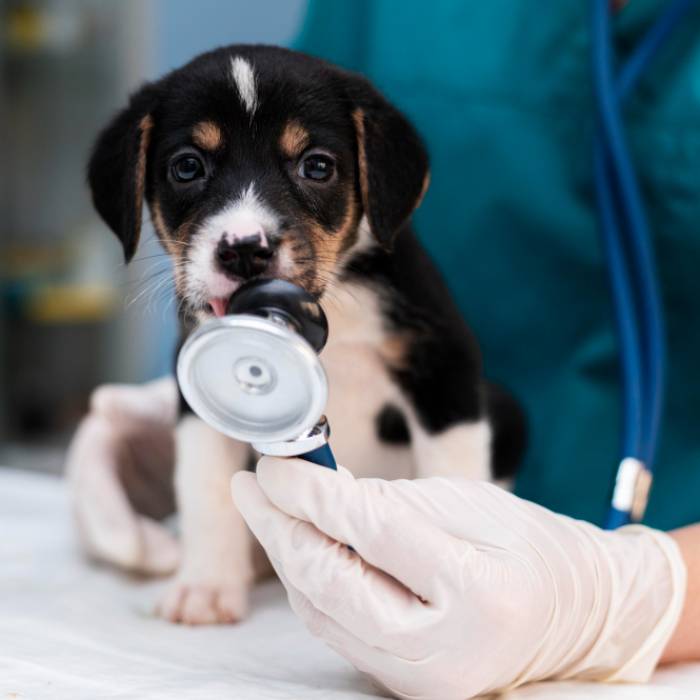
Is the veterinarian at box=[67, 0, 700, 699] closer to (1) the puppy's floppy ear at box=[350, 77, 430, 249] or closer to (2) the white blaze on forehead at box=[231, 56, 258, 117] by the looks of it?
(1) the puppy's floppy ear at box=[350, 77, 430, 249]

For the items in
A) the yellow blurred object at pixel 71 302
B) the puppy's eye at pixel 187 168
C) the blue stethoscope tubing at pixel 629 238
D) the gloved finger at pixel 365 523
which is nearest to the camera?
the gloved finger at pixel 365 523

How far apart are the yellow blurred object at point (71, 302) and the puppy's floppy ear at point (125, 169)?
339 cm

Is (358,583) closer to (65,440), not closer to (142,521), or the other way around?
(142,521)

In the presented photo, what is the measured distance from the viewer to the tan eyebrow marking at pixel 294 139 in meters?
1.65

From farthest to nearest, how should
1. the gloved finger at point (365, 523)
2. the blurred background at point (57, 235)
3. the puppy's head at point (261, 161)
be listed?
the blurred background at point (57, 235)
the puppy's head at point (261, 161)
the gloved finger at point (365, 523)

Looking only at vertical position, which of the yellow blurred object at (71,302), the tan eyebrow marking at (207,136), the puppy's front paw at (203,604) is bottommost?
the yellow blurred object at (71,302)

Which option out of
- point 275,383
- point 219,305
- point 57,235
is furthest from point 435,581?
point 57,235

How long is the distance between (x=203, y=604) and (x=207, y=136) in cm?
75

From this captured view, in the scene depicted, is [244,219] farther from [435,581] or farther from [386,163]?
[435,581]

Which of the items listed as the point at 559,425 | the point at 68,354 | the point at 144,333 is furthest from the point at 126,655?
the point at 68,354

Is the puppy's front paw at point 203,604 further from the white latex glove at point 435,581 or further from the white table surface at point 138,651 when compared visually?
the white latex glove at point 435,581

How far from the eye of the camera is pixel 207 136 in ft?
5.39

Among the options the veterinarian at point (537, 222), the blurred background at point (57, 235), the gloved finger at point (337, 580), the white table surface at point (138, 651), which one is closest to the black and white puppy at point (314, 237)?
the white table surface at point (138, 651)

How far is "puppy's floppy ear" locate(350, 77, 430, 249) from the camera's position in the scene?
1.68m
